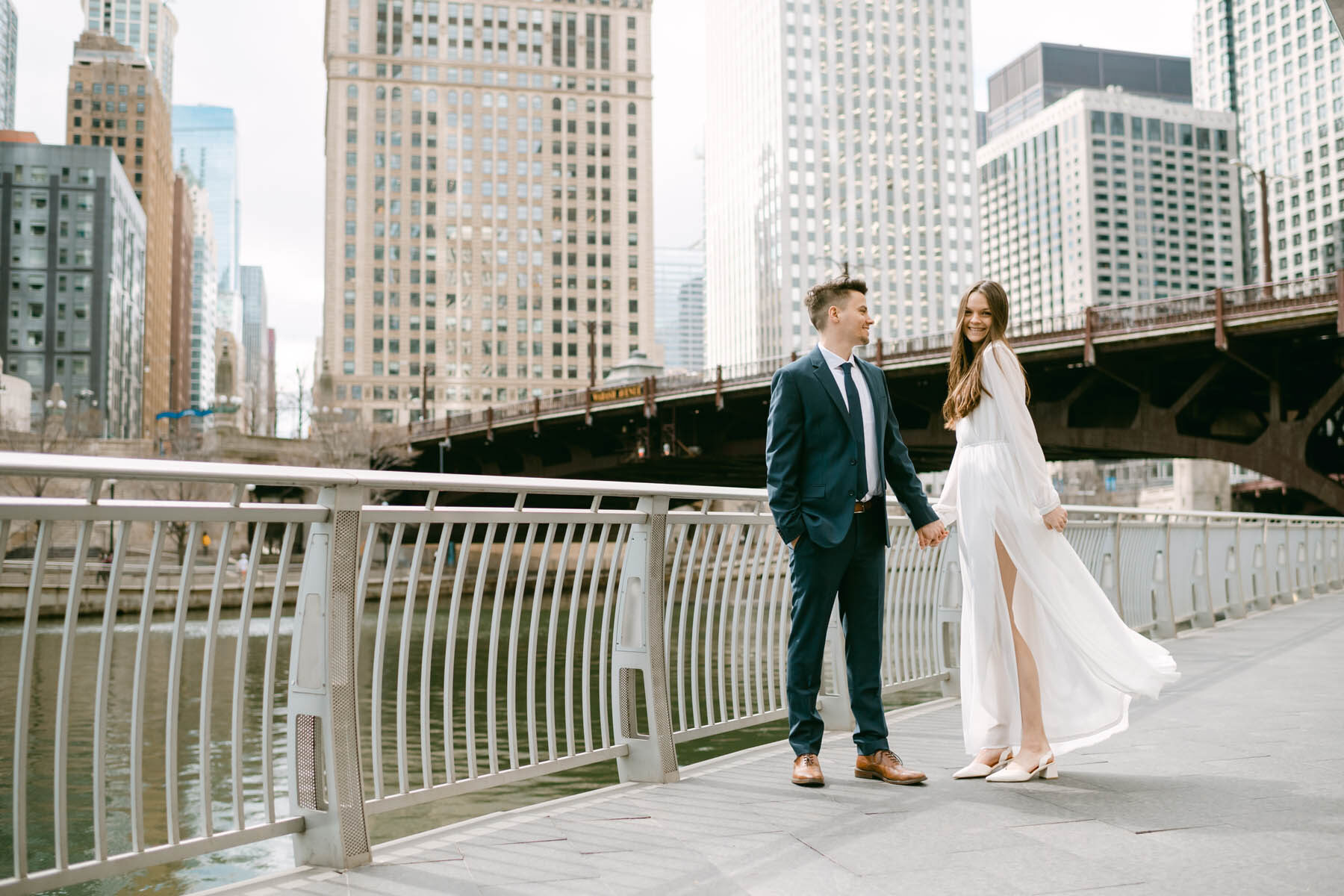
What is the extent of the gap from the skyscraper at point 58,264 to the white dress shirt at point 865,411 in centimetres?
10940

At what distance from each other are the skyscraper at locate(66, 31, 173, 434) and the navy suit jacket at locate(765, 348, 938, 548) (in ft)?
457

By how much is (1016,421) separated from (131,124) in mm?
151847

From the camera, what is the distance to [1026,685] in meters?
5.00

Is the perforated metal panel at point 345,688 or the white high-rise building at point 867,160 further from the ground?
the white high-rise building at point 867,160

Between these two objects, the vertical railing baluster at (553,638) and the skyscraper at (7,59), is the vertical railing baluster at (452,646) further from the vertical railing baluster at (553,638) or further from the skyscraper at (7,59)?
the skyscraper at (7,59)

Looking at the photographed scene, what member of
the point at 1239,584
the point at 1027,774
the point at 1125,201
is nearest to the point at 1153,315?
the point at 1239,584

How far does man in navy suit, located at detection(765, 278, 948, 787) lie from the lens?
4.78 m

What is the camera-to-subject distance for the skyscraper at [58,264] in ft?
335

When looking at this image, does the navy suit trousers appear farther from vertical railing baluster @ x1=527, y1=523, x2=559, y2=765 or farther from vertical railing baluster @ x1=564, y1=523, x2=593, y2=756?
vertical railing baluster @ x1=527, y1=523, x2=559, y2=765

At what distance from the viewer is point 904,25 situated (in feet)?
513

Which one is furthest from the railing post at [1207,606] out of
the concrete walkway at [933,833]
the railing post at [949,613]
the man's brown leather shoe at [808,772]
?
the man's brown leather shoe at [808,772]

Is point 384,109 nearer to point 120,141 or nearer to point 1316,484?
point 120,141

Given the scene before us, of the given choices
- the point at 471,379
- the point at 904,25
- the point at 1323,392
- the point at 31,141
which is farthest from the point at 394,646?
the point at 904,25

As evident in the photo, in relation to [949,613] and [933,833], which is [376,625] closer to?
[933,833]
